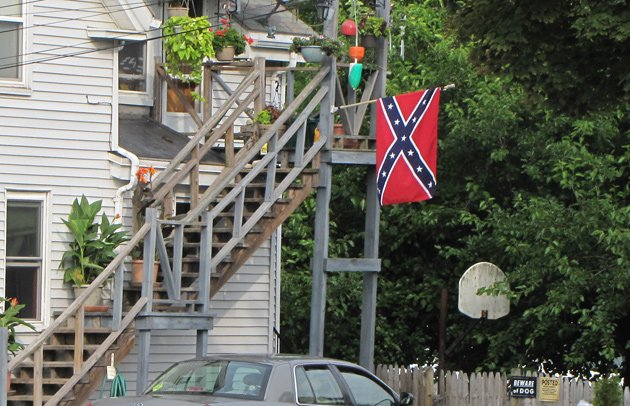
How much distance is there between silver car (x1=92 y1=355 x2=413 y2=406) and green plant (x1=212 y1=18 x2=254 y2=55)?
304 inches

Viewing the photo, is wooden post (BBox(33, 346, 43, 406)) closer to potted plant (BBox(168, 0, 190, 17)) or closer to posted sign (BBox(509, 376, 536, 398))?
potted plant (BBox(168, 0, 190, 17))

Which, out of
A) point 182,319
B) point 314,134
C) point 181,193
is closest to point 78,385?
point 182,319

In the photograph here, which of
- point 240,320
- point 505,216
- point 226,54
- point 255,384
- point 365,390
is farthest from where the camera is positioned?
point 505,216

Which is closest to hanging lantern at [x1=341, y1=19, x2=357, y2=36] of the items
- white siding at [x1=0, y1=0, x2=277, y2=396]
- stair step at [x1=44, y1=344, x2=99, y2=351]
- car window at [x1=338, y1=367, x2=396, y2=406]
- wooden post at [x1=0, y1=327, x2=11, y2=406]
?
white siding at [x1=0, y1=0, x2=277, y2=396]

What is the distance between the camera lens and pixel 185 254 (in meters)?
20.8

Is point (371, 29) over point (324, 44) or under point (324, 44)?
over

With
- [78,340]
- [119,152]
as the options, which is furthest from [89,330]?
[119,152]

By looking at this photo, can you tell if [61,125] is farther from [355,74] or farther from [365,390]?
[365,390]

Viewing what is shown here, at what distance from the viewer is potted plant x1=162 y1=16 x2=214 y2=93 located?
70.5ft

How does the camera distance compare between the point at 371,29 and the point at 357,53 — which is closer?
the point at 357,53

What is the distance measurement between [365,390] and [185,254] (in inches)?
225

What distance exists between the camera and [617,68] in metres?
15.8

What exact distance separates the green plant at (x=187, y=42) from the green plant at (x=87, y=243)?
261 cm

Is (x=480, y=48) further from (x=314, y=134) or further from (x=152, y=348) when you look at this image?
(x=152, y=348)
